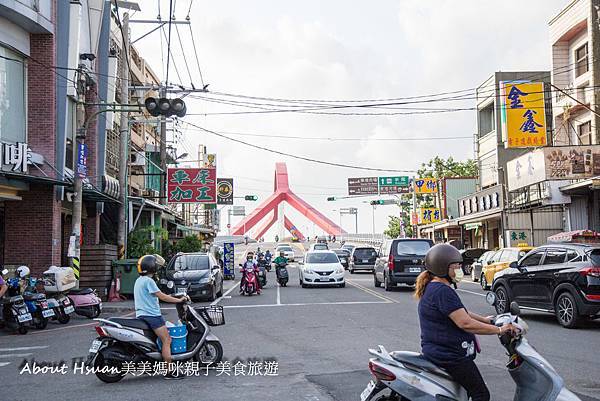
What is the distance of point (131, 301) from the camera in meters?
20.1

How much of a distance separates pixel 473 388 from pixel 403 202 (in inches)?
2321

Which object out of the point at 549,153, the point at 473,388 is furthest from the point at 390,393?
the point at 549,153

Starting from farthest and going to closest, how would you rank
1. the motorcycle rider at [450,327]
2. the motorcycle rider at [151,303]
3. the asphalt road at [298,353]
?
the motorcycle rider at [151,303], the asphalt road at [298,353], the motorcycle rider at [450,327]

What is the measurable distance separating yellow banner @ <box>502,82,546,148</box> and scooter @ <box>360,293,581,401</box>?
2260 cm

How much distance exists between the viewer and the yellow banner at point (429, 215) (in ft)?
178

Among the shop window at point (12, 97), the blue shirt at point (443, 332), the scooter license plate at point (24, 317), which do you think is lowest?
the scooter license plate at point (24, 317)

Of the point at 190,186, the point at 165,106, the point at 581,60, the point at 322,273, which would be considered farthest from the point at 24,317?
the point at 581,60

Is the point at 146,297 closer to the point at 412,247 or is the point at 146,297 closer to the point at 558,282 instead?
the point at 558,282

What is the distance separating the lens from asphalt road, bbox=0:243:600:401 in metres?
7.19

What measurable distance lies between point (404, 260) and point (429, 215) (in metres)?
34.2

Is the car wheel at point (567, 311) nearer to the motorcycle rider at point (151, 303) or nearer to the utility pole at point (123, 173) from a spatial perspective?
the motorcycle rider at point (151, 303)

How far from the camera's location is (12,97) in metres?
17.8

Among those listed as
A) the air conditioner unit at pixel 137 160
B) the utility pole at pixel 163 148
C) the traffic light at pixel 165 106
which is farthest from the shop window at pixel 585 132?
the air conditioner unit at pixel 137 160

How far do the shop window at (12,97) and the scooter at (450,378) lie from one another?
619 inches
